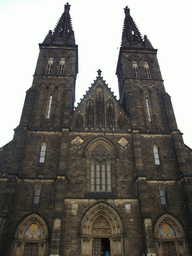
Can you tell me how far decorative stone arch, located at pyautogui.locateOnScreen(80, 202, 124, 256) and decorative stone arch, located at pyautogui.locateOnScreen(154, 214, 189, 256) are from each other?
109 inches

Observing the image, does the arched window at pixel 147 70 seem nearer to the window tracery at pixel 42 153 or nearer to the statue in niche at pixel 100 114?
the statue in niche at pixel 100 114

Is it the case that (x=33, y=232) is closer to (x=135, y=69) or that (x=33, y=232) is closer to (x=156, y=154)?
(x=156, y=154)

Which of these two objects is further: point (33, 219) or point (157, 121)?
point (157, 121)

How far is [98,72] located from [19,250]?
18.6 metres

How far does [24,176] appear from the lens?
17953 mm

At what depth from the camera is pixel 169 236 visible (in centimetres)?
1638

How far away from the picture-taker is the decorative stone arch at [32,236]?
15422 mm

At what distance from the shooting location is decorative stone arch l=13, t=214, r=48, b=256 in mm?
15422

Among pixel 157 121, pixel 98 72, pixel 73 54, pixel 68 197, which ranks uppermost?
pixel 73 54

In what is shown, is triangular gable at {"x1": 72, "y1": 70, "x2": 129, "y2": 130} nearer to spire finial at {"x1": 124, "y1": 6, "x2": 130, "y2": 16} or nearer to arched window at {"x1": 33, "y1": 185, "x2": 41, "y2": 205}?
arched window at {"x1": 33, "y1": 185, "x2": 41, "y2": 205}

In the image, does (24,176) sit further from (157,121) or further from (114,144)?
(157,121)

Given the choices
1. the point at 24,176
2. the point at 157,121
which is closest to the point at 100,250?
→ the point at 24,176

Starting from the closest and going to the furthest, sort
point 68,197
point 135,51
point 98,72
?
point 68,197
point 98,72
point 135,51

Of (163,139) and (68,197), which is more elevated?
(163,139)
